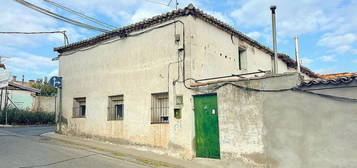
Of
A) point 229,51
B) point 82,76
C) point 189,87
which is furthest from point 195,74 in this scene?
point 82,76

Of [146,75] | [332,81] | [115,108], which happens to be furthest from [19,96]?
[332,81]

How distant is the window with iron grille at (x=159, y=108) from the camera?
10.1 meters

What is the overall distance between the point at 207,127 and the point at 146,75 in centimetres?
328

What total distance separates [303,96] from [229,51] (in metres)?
4.80

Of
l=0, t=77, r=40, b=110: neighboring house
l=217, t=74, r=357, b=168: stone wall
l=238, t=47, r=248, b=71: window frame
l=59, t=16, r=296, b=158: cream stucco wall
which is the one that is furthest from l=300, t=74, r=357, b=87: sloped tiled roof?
l=0, t=77, r=40, b=110: neighboring house

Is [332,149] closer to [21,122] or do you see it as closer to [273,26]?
[273,26]

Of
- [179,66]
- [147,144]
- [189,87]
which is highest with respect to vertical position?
[179,66]

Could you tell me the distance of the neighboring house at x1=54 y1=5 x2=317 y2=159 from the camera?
913 cm

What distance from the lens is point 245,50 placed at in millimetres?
12727

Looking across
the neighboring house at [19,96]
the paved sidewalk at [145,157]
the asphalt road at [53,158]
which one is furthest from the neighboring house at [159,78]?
the neighboring house at [19,96]

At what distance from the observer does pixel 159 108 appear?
→ 404 inches

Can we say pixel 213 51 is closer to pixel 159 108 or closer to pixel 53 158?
pixel 159 108

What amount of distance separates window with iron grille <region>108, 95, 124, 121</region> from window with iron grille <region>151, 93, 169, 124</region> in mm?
2034

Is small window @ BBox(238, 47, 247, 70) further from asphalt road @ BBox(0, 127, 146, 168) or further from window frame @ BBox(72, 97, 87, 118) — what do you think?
window frame @ BBox(72, 97, 87, 118)
